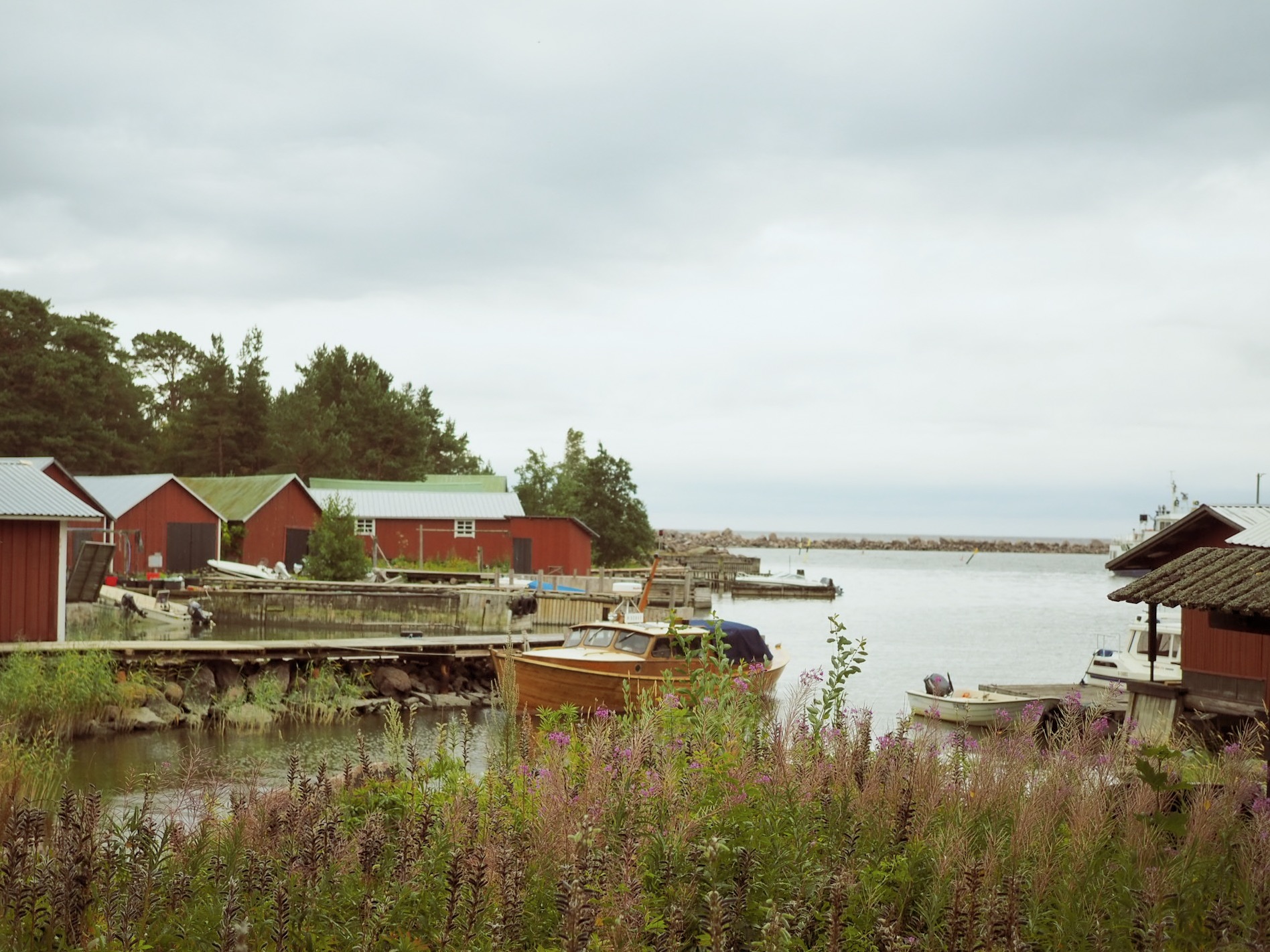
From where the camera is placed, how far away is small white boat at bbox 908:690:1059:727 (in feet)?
82.4

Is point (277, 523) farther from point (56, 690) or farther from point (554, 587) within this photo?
point (56, 690)

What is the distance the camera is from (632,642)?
79.0ft

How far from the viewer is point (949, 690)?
27.5 m

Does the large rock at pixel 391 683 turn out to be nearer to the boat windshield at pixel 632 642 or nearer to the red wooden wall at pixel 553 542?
the boat windshield at pixel 632 642

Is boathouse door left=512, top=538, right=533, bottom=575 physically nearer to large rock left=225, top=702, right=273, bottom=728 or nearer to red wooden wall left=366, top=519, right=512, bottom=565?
red wooden wall left=366, top=519, right=512, bottom=565

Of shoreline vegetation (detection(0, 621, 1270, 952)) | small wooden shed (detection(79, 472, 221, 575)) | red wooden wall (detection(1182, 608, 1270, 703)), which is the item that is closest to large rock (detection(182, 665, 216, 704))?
shoreline vegetation (detection(0, 621, 1270, 952))

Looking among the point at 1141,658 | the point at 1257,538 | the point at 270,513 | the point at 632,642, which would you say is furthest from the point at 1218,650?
the point at 270,513

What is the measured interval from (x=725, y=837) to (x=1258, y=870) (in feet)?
8.71

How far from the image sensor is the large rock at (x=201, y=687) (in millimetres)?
24734

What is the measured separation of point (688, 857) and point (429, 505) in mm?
54737

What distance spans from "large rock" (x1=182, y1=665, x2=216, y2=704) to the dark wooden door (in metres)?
28.4

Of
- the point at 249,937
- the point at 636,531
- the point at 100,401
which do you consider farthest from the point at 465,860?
the point at 100,401

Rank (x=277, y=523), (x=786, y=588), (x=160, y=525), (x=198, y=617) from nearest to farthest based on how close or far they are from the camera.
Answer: (x=198, y=617), (x=160, y=525), (x=277, y=523), (x=786, y=588)

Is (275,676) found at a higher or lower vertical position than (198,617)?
lower
